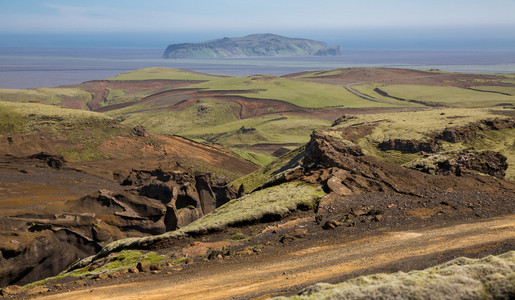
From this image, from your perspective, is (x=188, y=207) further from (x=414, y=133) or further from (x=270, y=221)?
(x=414, y=133)

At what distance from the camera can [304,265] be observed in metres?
17.8

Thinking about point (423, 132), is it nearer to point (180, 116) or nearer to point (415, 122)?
point (415, 122)

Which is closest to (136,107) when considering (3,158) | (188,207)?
(3,158)

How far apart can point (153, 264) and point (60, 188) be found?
3216 centimetres

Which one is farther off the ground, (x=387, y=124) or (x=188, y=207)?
(x=387, y=124)

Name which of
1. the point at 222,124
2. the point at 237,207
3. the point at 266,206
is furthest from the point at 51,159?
the point at 222,124

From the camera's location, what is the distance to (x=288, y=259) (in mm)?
19031

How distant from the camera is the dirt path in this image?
15758mm

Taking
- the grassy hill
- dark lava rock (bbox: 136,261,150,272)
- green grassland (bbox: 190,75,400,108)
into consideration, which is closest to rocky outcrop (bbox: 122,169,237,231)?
dark lava rock (bbox: 136,261,150,272)

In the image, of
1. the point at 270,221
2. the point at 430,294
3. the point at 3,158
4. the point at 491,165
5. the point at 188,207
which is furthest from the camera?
the point at 3,158

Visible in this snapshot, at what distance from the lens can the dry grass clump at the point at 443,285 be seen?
9.98 metres

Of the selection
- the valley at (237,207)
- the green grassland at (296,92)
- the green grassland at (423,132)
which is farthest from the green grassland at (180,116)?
the green grassland at (423,132)

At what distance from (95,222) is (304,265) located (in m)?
18.0

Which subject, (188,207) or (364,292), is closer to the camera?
(364,292)
